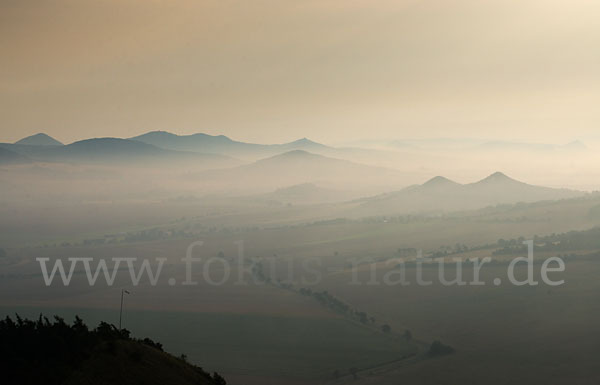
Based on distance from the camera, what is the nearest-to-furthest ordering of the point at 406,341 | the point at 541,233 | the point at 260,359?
1. the point at 260,359
2. the point at 406,341
3. the point at 541,233

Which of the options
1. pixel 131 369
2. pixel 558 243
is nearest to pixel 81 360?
pixel 131 369

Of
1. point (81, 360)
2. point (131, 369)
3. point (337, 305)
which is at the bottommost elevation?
point (337, 305)

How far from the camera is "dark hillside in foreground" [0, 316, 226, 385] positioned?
32.3 m

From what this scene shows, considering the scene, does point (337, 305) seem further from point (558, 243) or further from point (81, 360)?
point (81, 360)

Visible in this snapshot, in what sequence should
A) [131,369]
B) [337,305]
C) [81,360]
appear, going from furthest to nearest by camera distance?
[337,305]
[131,369]
[81,360]

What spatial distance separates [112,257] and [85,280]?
136 ft

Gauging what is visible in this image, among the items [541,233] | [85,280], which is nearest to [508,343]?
[85,280]

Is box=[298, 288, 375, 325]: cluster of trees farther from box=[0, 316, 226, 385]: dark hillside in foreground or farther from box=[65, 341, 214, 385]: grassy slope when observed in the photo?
box=[65, 341, 214, 385]: grassy slope

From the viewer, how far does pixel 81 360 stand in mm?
34125

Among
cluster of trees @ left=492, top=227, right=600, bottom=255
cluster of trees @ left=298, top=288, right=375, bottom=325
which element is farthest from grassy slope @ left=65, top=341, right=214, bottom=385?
cluster of trees @ left=492, top=227, right=600, bottom=255

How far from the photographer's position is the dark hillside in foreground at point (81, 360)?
3231 cm

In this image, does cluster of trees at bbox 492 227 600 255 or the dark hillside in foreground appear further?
cluster of trees at bbox 492 227 600 255

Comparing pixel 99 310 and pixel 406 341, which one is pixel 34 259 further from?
pixel 406 341

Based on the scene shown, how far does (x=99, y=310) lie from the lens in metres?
105
